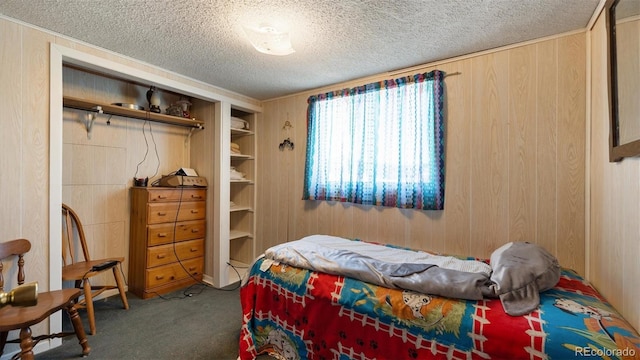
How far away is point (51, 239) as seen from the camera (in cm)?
197

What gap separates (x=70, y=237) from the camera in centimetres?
239

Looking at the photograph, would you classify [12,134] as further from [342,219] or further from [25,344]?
[342,219]

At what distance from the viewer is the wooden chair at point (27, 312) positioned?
1481 millimetres

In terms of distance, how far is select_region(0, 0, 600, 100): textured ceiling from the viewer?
1.62 meters

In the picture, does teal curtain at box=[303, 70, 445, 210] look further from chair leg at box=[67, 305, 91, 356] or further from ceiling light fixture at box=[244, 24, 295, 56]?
chair leg at box=[67, 305, 91, 356]

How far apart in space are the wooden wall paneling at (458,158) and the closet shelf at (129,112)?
2700 mm

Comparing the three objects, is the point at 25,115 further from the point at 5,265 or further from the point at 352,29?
the point at 352,29

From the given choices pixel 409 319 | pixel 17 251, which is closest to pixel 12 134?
pixel 17 251

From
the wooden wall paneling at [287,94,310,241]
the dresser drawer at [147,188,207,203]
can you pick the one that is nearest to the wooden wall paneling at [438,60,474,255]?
the wooden wall paneling at [287,94,310,241]

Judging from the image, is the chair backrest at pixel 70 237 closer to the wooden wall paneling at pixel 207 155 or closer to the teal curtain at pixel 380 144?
the wooden wall paneling at pixel 207 155

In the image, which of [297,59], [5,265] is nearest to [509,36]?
[297,59]

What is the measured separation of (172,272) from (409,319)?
256 centimetres

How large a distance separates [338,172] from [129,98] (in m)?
2.40

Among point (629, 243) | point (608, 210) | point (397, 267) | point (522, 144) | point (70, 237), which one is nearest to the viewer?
point (629, 243)
